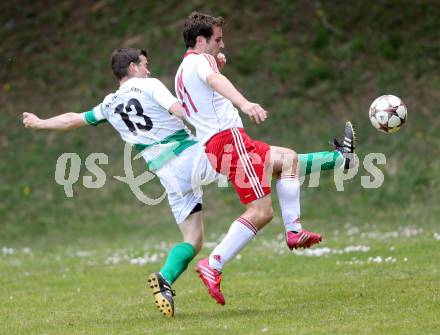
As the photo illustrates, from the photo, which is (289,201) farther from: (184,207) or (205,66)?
(205,66)

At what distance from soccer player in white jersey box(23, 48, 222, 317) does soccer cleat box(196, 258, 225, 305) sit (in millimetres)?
388

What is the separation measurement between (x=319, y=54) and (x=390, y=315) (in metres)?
14.2

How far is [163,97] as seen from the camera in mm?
8203

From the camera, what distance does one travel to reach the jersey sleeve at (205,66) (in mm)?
7887

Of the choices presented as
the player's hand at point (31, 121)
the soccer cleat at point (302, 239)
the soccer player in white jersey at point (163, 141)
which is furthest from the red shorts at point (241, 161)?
the player's hand at point (31, 121)

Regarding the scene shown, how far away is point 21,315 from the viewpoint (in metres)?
9.01

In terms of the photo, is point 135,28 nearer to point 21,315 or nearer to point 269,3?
point 269,3

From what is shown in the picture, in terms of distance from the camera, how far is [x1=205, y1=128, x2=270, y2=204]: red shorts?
797 centimetres

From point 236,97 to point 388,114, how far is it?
2108 mm

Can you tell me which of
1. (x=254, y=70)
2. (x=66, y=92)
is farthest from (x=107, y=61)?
(x=254, y=70)

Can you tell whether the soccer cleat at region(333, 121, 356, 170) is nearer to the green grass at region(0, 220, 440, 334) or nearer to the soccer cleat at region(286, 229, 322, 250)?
the soccer cleat at region(286, 229, 322, 250)

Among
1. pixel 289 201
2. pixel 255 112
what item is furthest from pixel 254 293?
pixel 255 112

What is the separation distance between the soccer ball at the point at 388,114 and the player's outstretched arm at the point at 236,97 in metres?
1.94

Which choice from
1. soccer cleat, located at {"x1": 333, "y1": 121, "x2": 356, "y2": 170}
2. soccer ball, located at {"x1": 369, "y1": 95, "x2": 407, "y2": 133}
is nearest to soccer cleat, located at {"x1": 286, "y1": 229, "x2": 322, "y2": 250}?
soccer cleat, located at {"x1": 333, "y1": 121, "x2": 356, "y2": 170}
